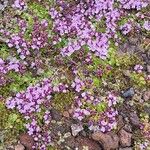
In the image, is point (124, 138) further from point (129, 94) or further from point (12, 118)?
point (12, 118)

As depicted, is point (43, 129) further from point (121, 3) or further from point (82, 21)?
point (121, 3)

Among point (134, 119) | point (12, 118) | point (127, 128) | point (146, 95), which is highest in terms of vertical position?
point (146, 95)

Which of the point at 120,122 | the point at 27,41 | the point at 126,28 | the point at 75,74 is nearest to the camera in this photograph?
Result: the point at 120,122

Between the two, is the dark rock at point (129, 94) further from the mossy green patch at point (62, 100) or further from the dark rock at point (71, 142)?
the dark rock at point (71, 142)

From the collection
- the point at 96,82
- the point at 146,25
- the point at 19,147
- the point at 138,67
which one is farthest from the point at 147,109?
the point at 19,147

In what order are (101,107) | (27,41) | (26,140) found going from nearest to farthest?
(26,140), (101,107), (27,41)

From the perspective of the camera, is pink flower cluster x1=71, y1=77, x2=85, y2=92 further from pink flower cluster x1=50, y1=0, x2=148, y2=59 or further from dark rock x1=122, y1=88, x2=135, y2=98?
dark rock x1=122, y1=88, x2=135, y2=98
